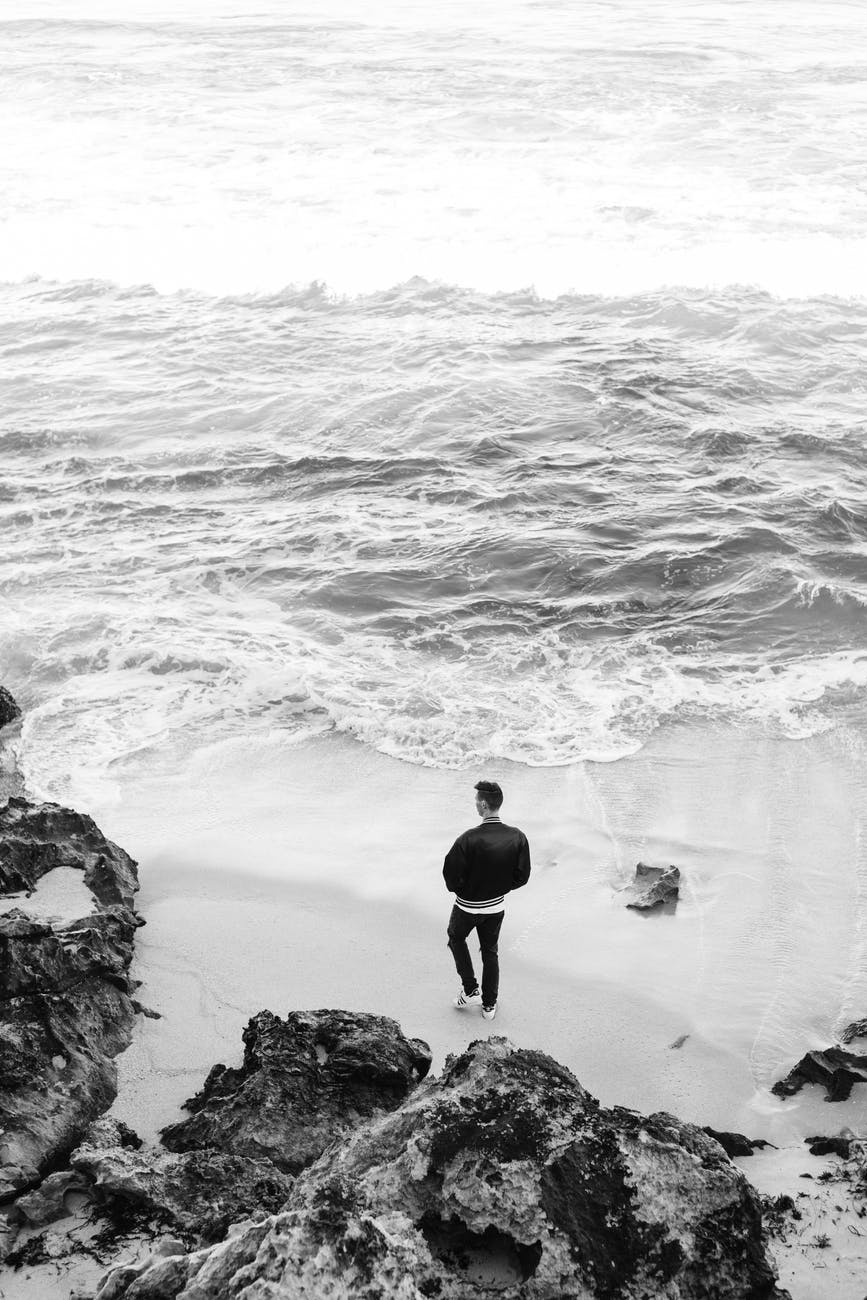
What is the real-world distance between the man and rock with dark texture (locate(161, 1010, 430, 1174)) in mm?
950

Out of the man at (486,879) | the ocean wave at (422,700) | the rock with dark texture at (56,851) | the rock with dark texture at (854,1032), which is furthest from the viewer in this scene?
the ocean wave at (422,700)

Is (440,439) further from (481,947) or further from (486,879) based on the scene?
(481,947)

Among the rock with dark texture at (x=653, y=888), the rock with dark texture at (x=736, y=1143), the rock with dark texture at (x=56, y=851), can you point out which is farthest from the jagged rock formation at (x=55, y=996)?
the rock with dark texture at (x=653, y=888)

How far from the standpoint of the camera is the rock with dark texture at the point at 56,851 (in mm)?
5777

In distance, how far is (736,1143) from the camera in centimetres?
457

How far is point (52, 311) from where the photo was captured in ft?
64.6

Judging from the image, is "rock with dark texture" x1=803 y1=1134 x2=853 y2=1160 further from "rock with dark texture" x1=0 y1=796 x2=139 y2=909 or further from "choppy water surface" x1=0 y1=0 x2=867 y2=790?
"choppy water surface" x1=0 y1=0 x2=867 y2=790

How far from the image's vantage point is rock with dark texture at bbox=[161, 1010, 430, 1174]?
14.0 feet

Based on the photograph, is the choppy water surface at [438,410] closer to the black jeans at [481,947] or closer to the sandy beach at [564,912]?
the sandy beach at [564,912]

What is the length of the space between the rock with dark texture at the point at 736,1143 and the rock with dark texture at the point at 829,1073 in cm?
45

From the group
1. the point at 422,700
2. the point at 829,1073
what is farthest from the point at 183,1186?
the point at 422,700

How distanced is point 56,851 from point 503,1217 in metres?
3.43

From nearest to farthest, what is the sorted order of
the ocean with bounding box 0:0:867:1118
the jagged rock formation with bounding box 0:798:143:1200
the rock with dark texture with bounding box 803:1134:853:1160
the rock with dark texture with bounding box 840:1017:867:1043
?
1. the jagged rock formation with bounding box 0:798:143:1200
2. the rock with dark texture with bounding box 803:1134:853:1160
3. the rock with dark texture with bounding box 840:1017:867:1043
4. the ocean with bounding box 0:0:867:1118

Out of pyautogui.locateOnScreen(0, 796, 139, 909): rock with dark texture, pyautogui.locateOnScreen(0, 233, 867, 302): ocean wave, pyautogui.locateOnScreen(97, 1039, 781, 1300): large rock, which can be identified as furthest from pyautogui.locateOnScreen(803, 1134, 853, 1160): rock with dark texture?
pyautogui.locateOnScreen(0, 233, 867, 302): ocean wave
